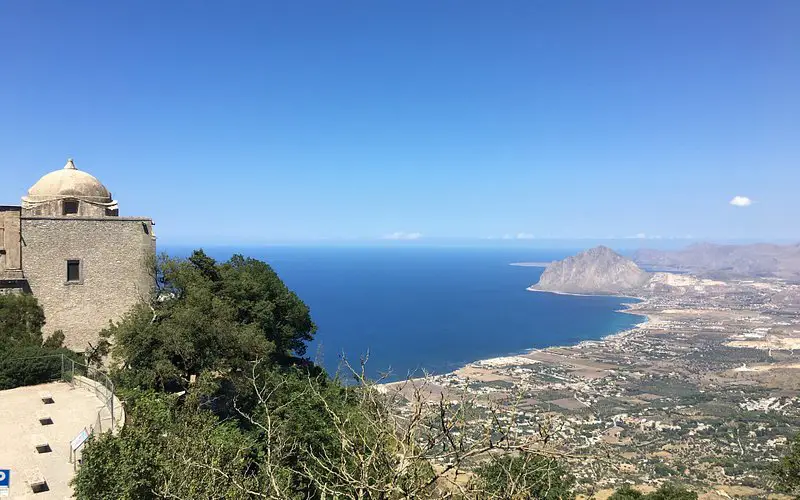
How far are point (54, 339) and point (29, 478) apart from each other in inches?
476

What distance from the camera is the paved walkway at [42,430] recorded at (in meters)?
10.1

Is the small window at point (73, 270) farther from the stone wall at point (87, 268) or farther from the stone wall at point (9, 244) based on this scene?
the stone wall at point (9, 244)

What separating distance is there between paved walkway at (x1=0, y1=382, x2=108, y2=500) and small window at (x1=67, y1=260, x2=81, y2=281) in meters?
6.72

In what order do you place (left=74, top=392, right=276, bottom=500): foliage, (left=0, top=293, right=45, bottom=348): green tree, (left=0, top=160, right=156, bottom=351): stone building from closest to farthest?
(left=74, top=392, right=276, bottom=500): foliage → (left=0, top=293, right=45, bottom=348): green tree → (left=0, top=160, right=156, bottom=351): stone building

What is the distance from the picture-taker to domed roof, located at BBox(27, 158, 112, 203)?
76.8 ft

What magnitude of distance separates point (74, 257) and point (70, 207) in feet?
12.2

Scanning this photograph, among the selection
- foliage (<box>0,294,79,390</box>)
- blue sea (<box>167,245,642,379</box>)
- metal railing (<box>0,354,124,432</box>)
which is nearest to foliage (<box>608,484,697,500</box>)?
metal railing (<box>0,354,124,432</box>)

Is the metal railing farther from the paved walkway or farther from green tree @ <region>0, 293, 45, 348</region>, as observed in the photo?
green tree @ <region>0, 293, 45, 348</region>

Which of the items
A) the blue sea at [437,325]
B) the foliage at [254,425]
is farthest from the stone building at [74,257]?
the blue sea at [437,325]

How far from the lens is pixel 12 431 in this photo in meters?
12.0

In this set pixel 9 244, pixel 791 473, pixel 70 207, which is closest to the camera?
pixel 791 473

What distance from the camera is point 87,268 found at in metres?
21.4

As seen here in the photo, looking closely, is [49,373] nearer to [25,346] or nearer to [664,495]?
[25,346]

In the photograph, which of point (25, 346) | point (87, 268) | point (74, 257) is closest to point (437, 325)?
point (87, 268)
